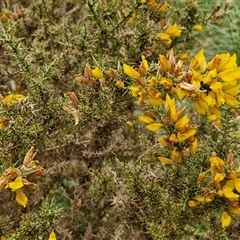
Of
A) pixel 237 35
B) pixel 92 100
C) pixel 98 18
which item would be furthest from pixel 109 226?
pixel 237 35

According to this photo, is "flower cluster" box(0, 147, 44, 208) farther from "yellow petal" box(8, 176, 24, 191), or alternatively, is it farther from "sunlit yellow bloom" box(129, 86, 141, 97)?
"sunlit yellow bloom" box(129, 86, 141, 97)

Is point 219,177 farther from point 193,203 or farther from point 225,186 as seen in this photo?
point 193,203

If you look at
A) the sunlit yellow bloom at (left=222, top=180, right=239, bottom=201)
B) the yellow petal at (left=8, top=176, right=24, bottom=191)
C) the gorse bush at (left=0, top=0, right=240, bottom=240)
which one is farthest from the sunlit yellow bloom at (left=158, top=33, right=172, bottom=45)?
the yellow petal at (left=8, top=176, right=24, bottom=191)

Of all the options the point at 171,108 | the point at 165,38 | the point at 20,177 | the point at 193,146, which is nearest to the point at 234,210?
the point at 193,146

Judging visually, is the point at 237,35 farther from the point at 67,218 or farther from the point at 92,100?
the point at 92,100

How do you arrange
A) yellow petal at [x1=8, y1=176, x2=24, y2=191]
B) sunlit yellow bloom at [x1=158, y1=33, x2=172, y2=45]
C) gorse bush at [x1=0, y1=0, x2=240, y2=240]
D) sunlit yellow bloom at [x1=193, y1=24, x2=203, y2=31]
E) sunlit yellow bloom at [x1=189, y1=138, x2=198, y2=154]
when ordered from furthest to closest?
1. sunlit yellow bloom at [x1=193, y1=24, x2=203, y2=31]
2. sunlit yellow bloom at [x1=158, y1=33, x2=172, y2=45]
3. sunlit yellow bloom at [x1=189, y1=138, x2=198, y2=154]
4. gorse bush at [x1=0, y1=0, x2=240, y2=240]
5. yellow petal at [x1=8, y1=176, x2=24, y2=191]

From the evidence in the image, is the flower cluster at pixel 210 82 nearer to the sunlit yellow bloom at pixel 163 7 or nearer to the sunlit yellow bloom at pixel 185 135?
the sunlit yellow bloom at pixel 185 135

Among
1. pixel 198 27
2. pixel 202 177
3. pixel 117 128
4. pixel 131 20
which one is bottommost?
pixel 117 128
